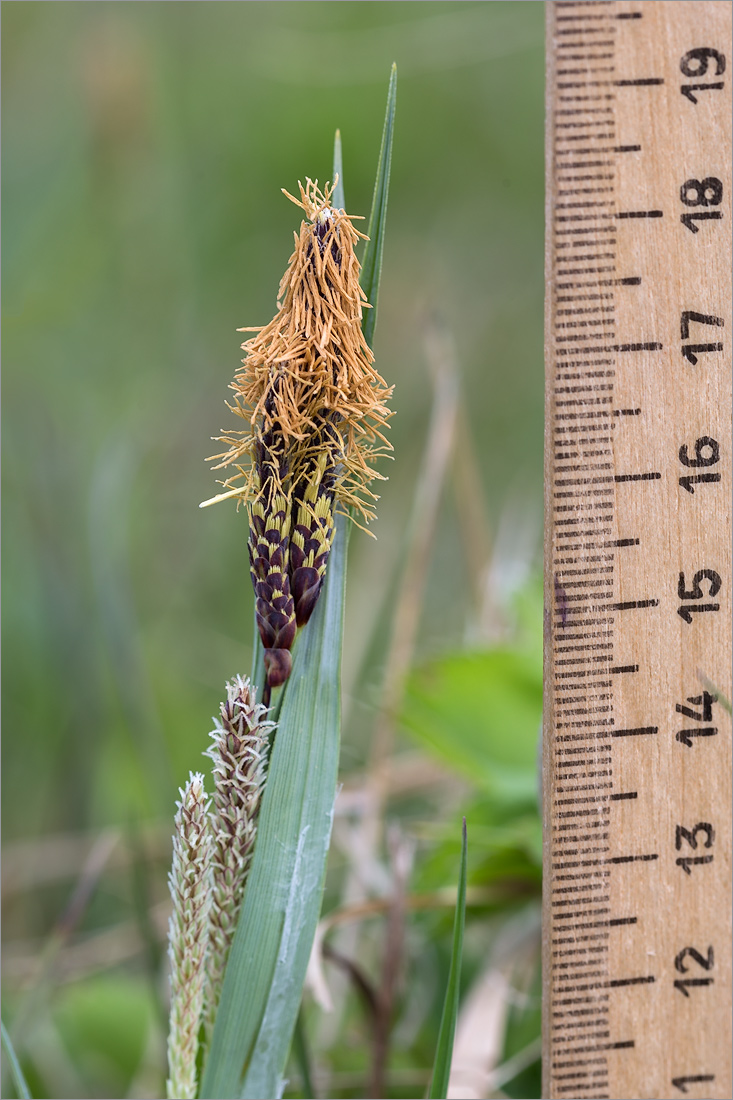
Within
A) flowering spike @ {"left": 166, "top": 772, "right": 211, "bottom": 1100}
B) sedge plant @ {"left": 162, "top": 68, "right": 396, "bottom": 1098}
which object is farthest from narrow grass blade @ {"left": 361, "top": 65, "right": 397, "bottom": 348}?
flowering spike @ {"left": 166, "top": 772, "right": 211, "bottom": 1100}

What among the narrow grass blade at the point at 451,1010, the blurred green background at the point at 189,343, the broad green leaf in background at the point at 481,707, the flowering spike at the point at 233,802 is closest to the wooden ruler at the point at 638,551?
the narrow grass blade at the point at 451,1010

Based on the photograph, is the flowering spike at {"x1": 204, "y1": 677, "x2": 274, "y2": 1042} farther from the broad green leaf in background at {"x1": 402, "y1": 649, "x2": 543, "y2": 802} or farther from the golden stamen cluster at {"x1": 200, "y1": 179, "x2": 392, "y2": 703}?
the broad green leaf in background at {"x1": 402, "y1": 649, "x2": 543, "y2": 802}

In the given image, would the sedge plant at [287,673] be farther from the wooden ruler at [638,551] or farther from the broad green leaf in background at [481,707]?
the broad green leaf in background at [481,707]

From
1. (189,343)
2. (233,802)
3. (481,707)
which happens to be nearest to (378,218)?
(233,802)

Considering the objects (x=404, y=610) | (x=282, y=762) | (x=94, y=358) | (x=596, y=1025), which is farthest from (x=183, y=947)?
(x=94, y=358)

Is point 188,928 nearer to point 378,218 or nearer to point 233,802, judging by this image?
point 233,802

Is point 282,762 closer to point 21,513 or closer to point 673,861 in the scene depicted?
point 673,861
